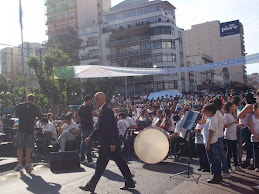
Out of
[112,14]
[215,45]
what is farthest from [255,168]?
[215,45]

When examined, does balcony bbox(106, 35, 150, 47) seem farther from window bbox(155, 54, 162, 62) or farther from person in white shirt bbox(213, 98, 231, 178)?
person in white shirt bbox(213, 98, 231, 178)

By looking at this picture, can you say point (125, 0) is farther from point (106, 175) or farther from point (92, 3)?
point (106, 175)

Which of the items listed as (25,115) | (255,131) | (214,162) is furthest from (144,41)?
(214,162)

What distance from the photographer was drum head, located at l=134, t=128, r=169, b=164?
317 inches

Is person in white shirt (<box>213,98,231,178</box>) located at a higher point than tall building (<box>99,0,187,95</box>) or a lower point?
lower

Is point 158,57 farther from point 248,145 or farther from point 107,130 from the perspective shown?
point 107,130

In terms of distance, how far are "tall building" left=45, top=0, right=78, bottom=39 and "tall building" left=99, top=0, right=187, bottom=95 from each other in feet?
52.3

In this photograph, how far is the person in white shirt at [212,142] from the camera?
20.5 ft

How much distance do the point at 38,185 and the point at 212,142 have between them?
155 inches

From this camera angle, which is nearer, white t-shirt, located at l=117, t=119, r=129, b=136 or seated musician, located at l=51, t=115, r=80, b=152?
seated musician, located at l=51, t=115, r=80, b=152

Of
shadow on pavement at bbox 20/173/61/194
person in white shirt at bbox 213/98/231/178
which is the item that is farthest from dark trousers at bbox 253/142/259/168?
shadow on pavement at bbox 20/173/61/194

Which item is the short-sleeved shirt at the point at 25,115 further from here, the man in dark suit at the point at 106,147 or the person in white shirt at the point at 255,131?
the person in white shirt at the point at 255,131

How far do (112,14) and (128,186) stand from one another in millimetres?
61428

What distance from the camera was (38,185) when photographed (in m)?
6.81
